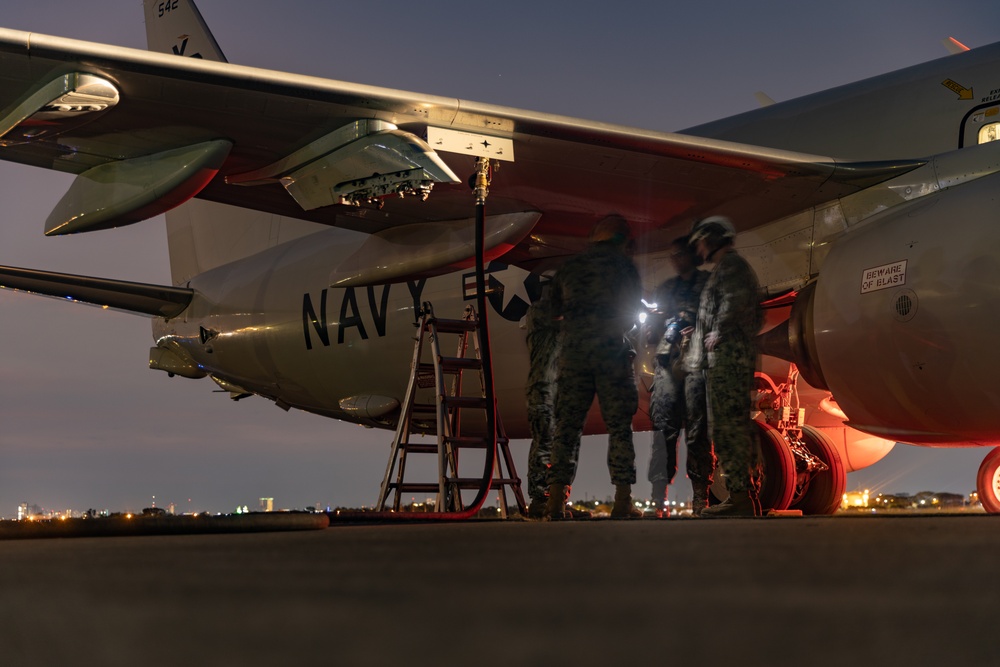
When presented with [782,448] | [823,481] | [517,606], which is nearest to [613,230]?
[782,448]

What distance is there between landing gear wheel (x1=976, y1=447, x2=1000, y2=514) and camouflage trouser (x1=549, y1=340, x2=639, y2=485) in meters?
4.12

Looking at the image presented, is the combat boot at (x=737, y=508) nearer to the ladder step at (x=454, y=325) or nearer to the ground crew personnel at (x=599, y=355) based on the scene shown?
the ground crew personnel at (x=599, y=355)

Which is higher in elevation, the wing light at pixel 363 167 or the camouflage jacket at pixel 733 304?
the wing light at pixel 363 167

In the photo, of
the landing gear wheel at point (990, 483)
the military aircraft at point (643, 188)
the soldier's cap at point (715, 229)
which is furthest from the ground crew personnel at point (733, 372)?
the landing gear wheel at point (990, 483)

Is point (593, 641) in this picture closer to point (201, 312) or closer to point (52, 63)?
point (52, 63)

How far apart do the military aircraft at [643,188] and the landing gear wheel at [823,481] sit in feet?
0.05

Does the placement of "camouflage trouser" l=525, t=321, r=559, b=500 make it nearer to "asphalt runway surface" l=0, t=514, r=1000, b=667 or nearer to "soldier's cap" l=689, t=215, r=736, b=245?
"soldier's cap" l=689, t=215, r=736, b=245

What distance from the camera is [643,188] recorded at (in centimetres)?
630

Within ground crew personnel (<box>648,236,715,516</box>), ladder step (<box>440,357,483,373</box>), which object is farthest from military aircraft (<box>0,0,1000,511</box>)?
ground crew personnel (<box>648,236,715,516</box>)

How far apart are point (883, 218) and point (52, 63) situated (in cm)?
425

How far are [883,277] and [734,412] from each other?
3.83 feet

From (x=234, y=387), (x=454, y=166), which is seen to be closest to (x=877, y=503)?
(x=234, y=387)

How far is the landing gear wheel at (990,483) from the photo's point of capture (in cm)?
743

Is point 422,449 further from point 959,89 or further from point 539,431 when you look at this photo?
point 959,89
